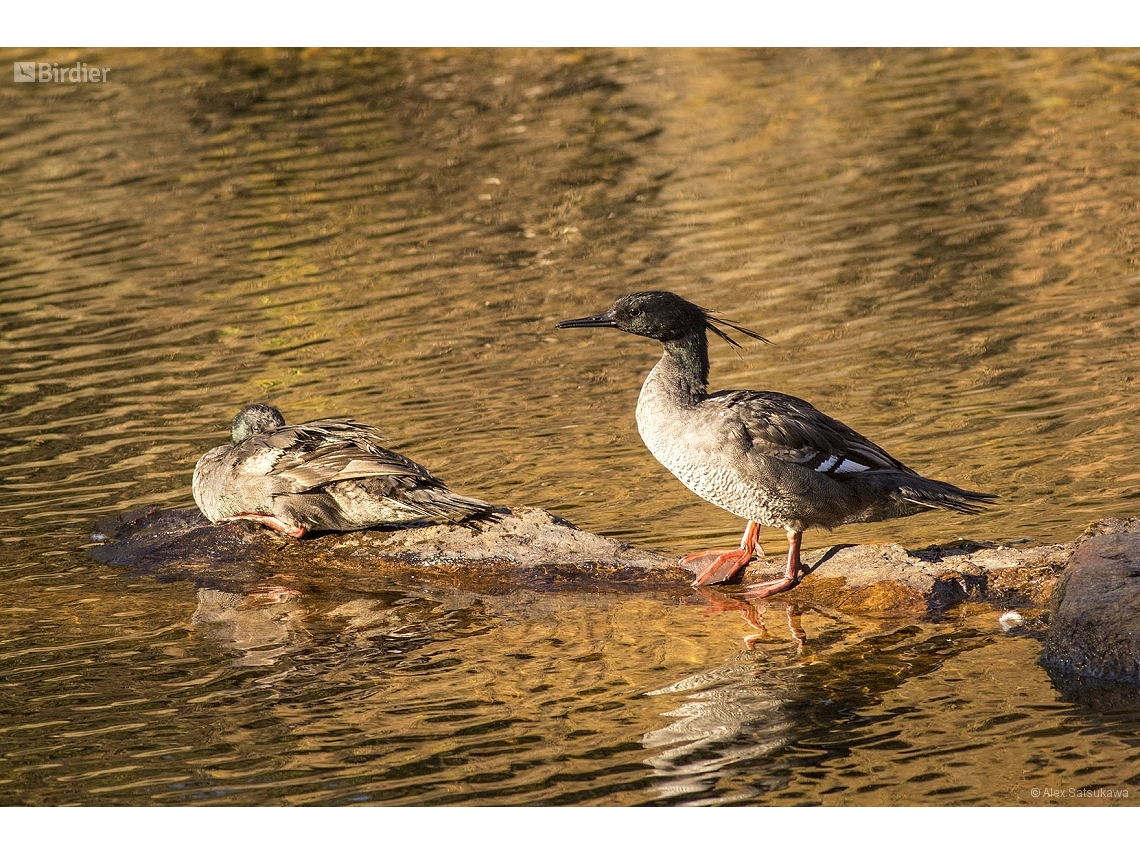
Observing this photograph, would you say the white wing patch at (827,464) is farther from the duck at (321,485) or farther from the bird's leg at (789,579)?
the duck at (321,485)

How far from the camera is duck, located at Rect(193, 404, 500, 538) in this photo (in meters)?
8.20

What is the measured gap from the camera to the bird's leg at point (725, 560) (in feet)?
25.4

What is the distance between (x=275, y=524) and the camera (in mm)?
8664

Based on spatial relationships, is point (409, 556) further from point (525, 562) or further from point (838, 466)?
point (838, 466)

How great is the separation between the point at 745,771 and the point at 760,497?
1833 millimetres

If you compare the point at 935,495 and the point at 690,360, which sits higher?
the point at 690,360

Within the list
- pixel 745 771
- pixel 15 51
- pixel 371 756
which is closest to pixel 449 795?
pixel 371 756

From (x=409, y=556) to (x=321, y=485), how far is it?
652 mm

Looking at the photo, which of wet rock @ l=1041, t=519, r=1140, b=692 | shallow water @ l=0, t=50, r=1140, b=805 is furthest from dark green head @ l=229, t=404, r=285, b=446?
wet rock @ l=1041, t=519, r=1140, b=692

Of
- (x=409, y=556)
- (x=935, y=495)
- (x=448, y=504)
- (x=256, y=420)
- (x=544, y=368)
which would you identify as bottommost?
(x=409, y=556)

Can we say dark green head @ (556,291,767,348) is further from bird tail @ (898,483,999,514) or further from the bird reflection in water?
the bird reflection in water

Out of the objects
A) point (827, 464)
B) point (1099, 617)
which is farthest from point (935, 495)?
point (1099, 617)

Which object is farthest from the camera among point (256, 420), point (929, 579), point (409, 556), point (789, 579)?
point (256, 420)

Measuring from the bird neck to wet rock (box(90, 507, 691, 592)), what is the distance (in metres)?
0.96
